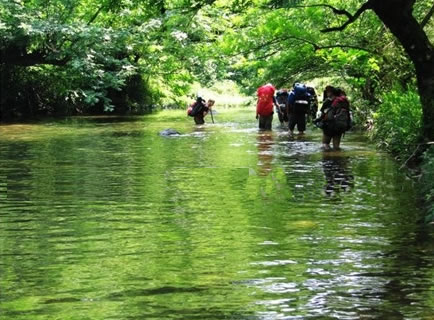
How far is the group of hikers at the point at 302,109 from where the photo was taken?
1608cm

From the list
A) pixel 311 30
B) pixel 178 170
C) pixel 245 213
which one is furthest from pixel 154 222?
pixel 311 30

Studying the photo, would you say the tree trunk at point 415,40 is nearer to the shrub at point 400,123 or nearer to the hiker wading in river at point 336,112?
the shrub at point 400,123

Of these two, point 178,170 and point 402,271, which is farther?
point 178,170

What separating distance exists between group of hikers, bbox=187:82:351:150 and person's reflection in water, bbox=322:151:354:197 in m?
0.64

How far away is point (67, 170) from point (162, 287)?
796cm

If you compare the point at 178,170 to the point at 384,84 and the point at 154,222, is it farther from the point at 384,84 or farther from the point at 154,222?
the point at 384,84

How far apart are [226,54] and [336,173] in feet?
26.2

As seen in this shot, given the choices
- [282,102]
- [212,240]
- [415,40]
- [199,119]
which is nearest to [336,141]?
[415,40]

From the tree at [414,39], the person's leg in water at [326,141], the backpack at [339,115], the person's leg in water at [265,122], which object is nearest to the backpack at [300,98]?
the person's leg in water at [265,122]

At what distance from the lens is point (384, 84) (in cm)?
2044

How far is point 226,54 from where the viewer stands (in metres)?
20.0

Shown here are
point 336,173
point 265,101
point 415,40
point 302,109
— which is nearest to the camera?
point 415,40

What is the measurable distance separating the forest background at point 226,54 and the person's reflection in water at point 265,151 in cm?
204

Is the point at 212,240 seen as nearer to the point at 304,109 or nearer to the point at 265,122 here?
the point at 304,109
